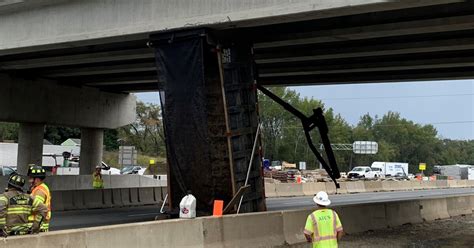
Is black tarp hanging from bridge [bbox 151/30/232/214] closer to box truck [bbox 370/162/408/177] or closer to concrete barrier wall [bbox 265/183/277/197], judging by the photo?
concrete barrier wall [bbox 265/183/277/197]

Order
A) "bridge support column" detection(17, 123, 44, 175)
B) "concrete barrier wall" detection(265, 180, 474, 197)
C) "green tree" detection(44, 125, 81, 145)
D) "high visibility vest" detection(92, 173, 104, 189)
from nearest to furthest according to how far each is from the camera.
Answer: "high visibility vest" detection(92, 173, 104, 189)
"bridge support column" detection(17, 123, 44, 175)
"concrete barrier wall" detection(265, 180, 474, 197)
"green tree" detection(44, 125, 81, 145)

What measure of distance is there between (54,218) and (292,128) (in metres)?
104

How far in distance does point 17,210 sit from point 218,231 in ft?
15.4

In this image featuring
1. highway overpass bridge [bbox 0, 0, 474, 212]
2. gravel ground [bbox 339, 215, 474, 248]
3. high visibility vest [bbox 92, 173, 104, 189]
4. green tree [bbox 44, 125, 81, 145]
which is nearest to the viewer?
highway overpass bridge [bbox 0, 0, 474, 212]

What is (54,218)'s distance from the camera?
1891 centimetres

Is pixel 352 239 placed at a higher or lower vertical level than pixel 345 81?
lower

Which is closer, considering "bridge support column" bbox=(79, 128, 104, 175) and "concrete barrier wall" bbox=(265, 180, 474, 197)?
"bridge support column" bbox=(79, 128, 104, 175)

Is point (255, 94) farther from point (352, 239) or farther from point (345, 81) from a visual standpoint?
point (345, 81)

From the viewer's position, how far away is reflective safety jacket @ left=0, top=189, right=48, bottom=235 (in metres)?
7.74

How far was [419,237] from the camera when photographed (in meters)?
16.0

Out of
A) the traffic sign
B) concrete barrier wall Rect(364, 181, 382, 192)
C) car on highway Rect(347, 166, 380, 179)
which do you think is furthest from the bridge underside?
the traffic sign

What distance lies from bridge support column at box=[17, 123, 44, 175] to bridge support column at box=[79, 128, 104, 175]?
138 inches

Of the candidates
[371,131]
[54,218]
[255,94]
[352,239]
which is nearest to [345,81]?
[255,94]

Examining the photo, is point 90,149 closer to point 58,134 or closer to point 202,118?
point 202,118
